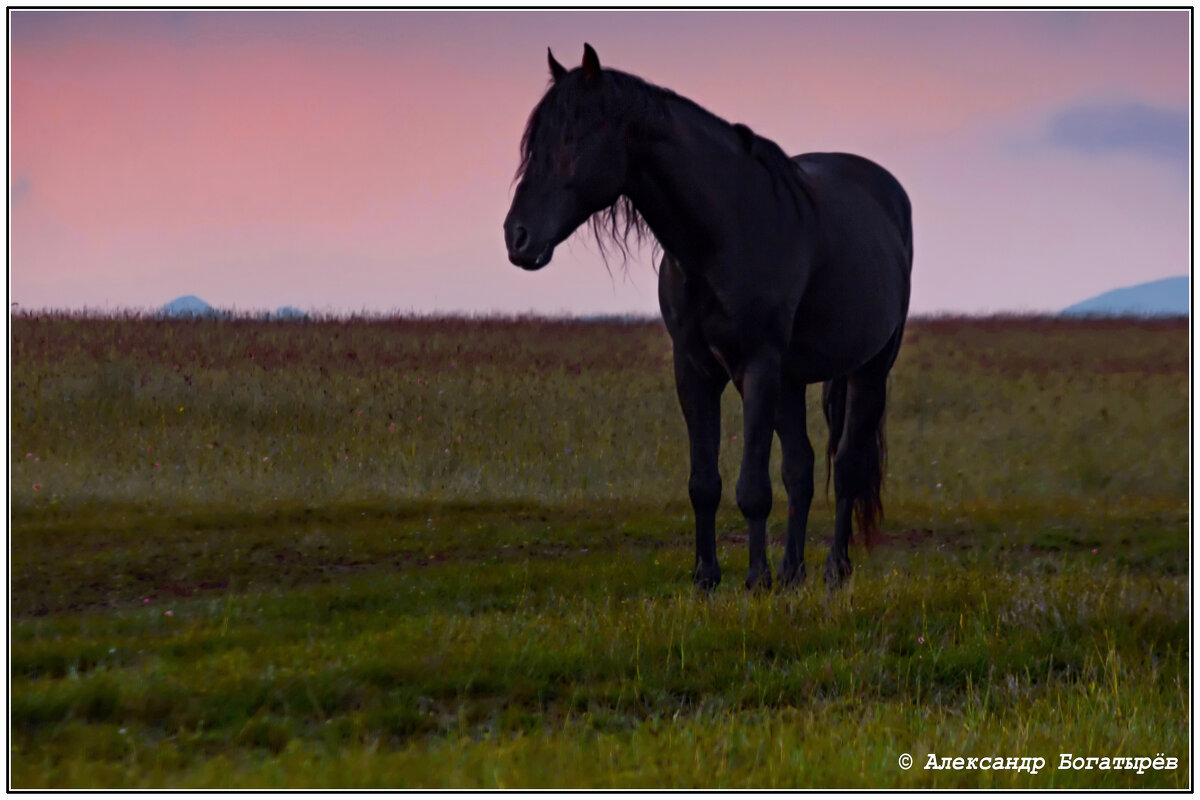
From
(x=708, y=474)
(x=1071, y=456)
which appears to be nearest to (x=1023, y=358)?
(x=1071, y=456)

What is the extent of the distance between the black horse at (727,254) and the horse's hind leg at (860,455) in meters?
0.02

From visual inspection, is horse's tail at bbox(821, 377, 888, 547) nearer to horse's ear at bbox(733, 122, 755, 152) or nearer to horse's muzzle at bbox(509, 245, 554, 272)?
horse's ear at bbox(733, 122, 755, 152)

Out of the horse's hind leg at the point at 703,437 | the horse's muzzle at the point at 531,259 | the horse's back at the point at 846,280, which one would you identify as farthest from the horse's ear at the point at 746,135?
the horse's muzzle at the point at 531,259

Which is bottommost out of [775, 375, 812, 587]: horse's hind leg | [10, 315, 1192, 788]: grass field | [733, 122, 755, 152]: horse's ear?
[10, 315, 1192, 788]: grass field

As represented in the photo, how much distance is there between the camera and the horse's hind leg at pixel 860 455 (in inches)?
341

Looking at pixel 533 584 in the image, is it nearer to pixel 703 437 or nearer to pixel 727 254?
pixel 703 437

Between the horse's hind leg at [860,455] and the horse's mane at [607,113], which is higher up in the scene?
the horse's mane at [607,113]

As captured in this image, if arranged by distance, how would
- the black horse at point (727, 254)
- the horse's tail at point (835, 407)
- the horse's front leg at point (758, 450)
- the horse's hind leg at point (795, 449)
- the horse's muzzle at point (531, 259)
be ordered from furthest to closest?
the horse's tail at point (835, 407) → the horse's hind leg at point (795, 449) → the horse's front leg at point (758, 450) → the black horse at point (727, 254) → the horse's muzzle at point (531, 259)

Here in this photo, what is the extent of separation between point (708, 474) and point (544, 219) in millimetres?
2163

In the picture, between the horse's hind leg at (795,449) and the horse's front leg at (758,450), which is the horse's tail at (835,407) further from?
the horse's front leg at (758,450)

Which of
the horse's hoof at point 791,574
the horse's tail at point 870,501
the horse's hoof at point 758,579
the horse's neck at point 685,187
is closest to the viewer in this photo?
the horse's neck at point 685,187

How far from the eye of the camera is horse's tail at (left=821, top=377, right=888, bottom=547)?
8.82m

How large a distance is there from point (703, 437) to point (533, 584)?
1.68 metres

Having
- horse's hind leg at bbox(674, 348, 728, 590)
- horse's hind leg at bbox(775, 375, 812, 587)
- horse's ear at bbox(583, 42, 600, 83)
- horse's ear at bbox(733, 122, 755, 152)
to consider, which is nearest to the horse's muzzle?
horse's ear at bbox(583, 42, 600, 83)
